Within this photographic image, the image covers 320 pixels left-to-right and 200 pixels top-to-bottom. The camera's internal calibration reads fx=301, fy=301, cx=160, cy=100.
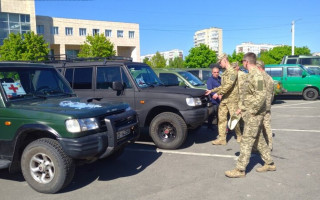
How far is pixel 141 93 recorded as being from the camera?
21.2ft

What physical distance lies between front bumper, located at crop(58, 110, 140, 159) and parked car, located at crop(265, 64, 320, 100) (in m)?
12.9

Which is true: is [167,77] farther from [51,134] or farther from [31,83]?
[51,134]

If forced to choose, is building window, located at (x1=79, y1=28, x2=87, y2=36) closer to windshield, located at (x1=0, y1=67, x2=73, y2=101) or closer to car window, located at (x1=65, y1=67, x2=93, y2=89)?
car window, located at (x1=65, y1=67, x2=93, y2=89)

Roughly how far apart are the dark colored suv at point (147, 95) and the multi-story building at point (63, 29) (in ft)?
135

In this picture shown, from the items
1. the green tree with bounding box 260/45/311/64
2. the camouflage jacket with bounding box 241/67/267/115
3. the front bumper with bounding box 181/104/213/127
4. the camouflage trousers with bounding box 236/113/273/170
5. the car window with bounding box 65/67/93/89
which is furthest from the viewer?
the green tree with bounding box 260/45/311/64

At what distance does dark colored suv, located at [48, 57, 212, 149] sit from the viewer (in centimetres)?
623

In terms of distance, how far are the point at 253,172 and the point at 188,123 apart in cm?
172

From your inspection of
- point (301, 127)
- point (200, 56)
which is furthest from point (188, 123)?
point (200, 56)

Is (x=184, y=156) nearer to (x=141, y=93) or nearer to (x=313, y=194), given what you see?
(x=141, y=93)

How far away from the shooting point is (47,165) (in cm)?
418

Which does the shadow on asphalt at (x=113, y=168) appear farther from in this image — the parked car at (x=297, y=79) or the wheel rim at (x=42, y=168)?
the parked car at (x=297, y=79)

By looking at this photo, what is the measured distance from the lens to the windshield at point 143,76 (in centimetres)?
673

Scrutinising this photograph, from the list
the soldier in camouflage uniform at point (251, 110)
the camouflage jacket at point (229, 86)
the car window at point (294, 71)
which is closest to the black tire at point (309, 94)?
the car window at point (294, 71)

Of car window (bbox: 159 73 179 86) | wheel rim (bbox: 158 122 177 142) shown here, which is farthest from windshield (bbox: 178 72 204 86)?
wheel rim (bbox: 158 122 177 142)
